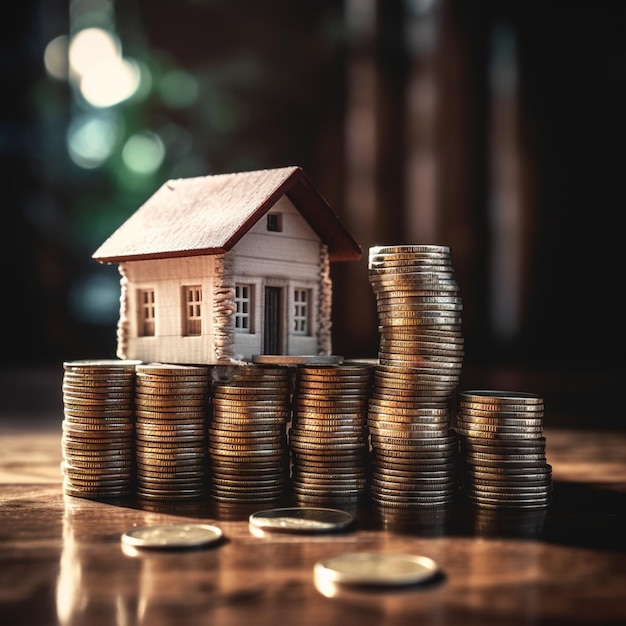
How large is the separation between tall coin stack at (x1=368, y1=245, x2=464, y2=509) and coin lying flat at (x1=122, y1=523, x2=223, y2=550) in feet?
4.77

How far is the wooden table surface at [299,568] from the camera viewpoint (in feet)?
11.7

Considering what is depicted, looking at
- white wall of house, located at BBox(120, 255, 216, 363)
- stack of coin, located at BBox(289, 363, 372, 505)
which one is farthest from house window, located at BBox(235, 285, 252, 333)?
stack of coin, located at BBox(289, 363, 372, 505)

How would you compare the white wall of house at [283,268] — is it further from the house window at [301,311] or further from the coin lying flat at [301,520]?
the coin lying flat at [301,520]

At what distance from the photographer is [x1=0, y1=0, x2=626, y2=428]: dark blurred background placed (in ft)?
55.2

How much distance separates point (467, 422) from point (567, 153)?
493 inches

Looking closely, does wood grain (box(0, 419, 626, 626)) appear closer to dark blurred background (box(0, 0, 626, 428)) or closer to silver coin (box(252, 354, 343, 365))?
silver coin (box(252, 354, 343, 365))

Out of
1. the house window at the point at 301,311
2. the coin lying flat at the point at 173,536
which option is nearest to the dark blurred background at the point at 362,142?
the house window at the point at 301,311

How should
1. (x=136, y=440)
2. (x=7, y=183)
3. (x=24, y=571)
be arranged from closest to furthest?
(x=24, y=571) < (x=136, y=440) < (x=7, y=183)

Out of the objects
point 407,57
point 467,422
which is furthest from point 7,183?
point 467,422

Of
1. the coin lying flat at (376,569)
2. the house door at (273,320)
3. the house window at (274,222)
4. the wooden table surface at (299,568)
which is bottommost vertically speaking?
the wooden table surface at (299,568)

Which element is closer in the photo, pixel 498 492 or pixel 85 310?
pixel 498 492

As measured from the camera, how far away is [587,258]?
55.0 feet

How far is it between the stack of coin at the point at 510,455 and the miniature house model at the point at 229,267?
1719 mm

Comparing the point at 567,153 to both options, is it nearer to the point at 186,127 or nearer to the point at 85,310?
the point at 186,127
